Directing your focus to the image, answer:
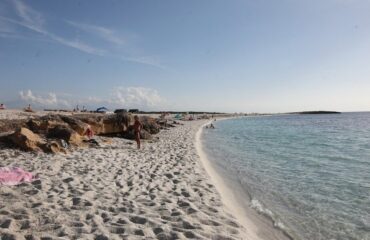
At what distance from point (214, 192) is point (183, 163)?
4.18m

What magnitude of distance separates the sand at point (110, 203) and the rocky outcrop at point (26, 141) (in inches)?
27.1

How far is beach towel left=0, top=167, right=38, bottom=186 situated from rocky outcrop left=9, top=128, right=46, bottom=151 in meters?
3.83

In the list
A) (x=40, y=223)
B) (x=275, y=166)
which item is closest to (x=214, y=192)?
(x=40, y=223)

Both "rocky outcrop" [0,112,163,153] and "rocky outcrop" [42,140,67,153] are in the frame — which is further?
"rocky outcrop" [0,112,163,153]

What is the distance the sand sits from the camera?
17.9 feet

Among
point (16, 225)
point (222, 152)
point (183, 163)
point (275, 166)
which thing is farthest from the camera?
point (222, 152)

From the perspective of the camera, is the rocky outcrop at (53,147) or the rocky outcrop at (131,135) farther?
the rocky outcrop at (131,135)

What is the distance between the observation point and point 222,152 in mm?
19234

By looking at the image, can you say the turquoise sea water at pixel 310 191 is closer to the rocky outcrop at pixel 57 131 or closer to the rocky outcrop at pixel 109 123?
the rocky outcrop at pixel 57 131

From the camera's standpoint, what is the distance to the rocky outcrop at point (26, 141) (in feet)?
40.4

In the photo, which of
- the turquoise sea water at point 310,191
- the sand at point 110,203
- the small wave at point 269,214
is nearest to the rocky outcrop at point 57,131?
the sand at point 110,203

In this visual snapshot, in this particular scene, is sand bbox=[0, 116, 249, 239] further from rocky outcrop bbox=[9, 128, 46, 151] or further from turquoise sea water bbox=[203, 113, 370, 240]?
turquoise sea water bbox=[203, 113, 370, 240]

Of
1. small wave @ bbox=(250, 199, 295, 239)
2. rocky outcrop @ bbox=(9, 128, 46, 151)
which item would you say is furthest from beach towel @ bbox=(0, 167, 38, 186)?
small wave @ bbox=(250, 199, 295, 239)

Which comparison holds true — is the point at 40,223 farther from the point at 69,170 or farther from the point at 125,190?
the point at 69,170
